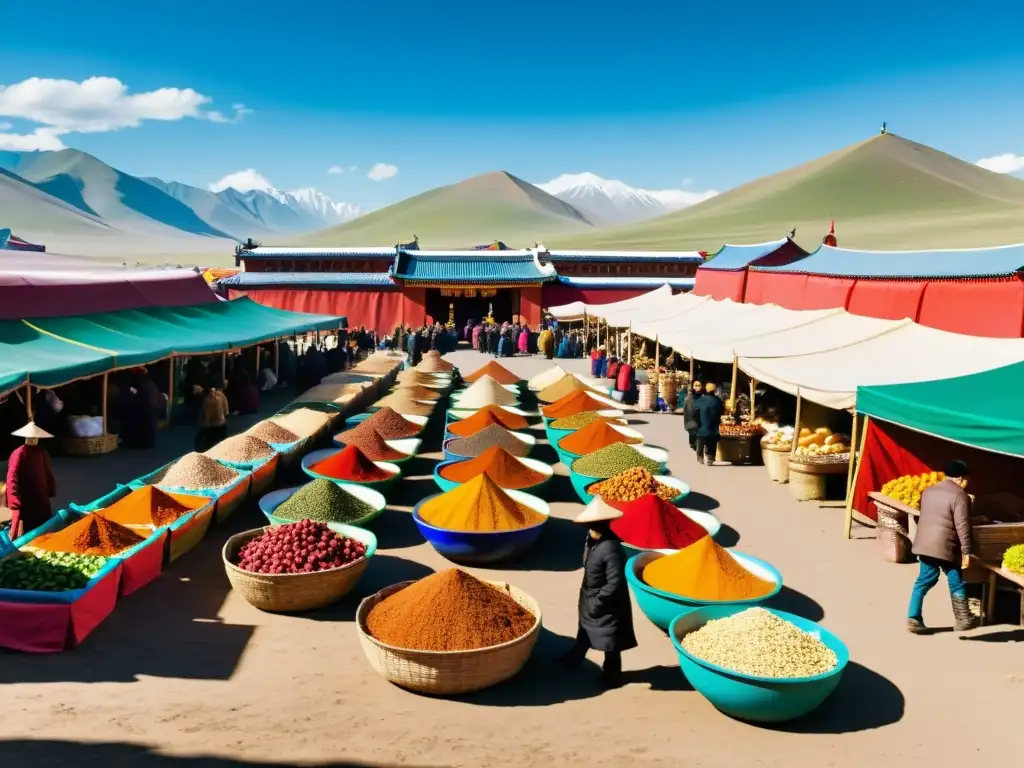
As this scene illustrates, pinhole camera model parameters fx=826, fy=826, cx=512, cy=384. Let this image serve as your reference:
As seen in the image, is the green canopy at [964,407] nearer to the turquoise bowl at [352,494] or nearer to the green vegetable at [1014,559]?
the green vegetable at [1014,559]

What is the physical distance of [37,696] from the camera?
583cm

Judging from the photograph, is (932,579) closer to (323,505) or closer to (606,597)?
(606,597)

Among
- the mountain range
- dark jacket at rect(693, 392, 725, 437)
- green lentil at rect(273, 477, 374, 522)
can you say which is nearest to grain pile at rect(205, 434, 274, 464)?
green lentil at rect(273, 477, 374, 522)

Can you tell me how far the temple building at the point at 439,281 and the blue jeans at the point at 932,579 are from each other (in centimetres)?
2999

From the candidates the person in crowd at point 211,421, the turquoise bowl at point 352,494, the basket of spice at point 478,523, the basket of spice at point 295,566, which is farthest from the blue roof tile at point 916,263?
the person in crowd at point 211,421

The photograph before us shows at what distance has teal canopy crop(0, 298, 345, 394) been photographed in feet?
38.4

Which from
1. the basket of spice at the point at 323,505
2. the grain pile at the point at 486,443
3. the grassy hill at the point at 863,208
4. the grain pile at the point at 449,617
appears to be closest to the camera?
the grain pile at the point at 449,617

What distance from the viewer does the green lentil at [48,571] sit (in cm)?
663

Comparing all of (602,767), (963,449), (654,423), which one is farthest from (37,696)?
(654,423)

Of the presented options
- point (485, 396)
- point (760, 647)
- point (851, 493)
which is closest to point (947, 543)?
point (760, 647)

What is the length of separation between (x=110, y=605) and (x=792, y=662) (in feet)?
18.3

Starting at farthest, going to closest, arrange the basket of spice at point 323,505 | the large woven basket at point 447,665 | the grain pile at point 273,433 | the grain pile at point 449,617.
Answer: the grain pile at point 273,433
the basket of spice at point 323,505
the grain pile at point 449,617
the large woven basket at point 447,665

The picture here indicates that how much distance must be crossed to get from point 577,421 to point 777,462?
10.9 feet

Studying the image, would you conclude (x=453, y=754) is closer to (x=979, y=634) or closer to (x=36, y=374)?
(x=979, y=634)
